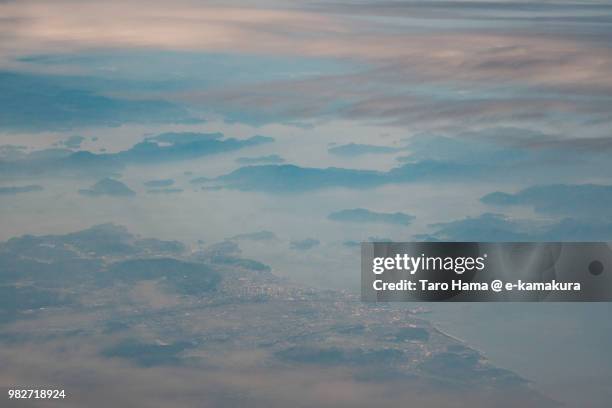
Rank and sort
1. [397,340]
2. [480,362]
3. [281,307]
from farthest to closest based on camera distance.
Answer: [480,362], [281,307], [397,340]

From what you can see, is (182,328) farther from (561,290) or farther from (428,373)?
(561,290)

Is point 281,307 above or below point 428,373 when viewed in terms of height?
above

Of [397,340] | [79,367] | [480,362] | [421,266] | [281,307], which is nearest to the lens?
[421,266]

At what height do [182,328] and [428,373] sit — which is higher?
[182,328]

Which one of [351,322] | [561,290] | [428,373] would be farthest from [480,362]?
[561,290]

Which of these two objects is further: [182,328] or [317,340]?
[182,328]

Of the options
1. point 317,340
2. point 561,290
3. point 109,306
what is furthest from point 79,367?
point 561,290

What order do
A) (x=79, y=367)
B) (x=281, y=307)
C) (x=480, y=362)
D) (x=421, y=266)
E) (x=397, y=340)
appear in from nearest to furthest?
1. (x=421, y=266)
2. (x=79, y=367)
3. (x=397, y=340)
4. (x=281, y=307)
5. (x=480, y=362)

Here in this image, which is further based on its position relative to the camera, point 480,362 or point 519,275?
point 480,362

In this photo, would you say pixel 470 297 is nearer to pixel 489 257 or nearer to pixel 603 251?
pixel 489 257
